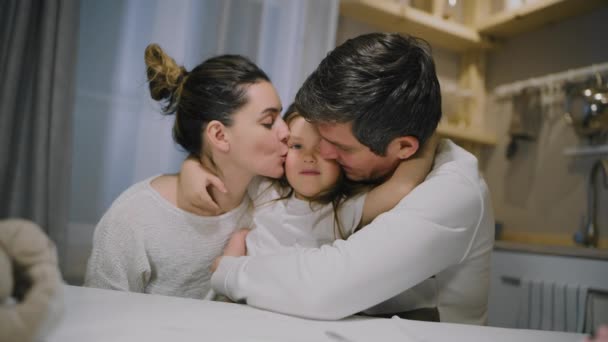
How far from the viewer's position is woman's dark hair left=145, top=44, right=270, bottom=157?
124 centimetres

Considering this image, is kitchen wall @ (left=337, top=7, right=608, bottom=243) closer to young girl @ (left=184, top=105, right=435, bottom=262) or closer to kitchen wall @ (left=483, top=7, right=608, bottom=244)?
kitchen wall @ (left=483, top=7, right=608, bottom=244)

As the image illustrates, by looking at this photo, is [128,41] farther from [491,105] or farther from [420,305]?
[491,105]

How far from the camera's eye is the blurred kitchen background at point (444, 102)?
161 cm

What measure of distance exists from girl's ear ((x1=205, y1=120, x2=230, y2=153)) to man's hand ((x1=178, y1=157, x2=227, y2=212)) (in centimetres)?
8

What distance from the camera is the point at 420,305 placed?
40.8 inches

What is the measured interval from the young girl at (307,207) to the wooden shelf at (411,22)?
1270 millimetres

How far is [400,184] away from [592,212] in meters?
1.55

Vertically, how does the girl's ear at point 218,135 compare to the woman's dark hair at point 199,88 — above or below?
below

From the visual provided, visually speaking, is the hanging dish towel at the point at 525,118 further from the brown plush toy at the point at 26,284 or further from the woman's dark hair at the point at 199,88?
the brown plush toy at the point at 26,284

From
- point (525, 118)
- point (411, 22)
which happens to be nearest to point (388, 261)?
point (411, 22)

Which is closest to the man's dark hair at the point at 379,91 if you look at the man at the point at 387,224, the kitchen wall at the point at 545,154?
the man at the point at 387,224

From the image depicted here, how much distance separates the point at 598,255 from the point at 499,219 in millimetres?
1024

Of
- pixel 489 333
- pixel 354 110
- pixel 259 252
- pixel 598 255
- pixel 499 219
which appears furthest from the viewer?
pixel 499 219

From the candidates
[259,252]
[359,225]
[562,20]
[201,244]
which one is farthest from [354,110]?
[562,20]
